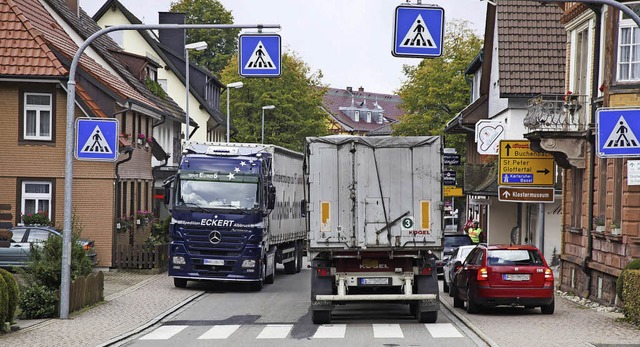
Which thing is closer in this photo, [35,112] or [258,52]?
[258,52]

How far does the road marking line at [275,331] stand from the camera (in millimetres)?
19141

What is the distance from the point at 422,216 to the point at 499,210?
2913cm

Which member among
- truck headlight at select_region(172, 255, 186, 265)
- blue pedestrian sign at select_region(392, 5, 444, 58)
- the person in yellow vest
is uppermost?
blue pedestrian sign at select_region(392, 5, 444, 58)

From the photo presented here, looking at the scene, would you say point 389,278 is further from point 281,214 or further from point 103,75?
point 103,75

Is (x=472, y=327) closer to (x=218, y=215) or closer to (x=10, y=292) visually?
(x=10, y=292)

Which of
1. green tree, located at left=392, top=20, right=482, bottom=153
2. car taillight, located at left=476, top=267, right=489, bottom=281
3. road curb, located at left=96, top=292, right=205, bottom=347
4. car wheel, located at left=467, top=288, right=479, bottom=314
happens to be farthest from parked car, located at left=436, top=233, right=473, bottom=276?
green tree, located at left=392, top=20, right=482, bottom=153

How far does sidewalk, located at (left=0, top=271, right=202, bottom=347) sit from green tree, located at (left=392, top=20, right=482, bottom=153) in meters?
40.1

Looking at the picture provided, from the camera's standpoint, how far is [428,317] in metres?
21.5

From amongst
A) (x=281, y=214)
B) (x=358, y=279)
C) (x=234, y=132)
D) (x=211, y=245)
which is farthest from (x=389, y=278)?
(x=234, y=132)

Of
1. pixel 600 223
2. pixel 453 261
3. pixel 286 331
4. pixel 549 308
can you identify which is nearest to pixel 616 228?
pixel 600 223

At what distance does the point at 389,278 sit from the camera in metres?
21.2

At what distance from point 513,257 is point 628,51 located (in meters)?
5.36

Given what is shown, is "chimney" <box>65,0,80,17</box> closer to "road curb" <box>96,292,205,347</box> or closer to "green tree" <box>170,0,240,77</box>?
"road curb" <box>96,292,205,347</box>

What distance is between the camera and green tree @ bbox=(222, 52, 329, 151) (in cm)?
7950
